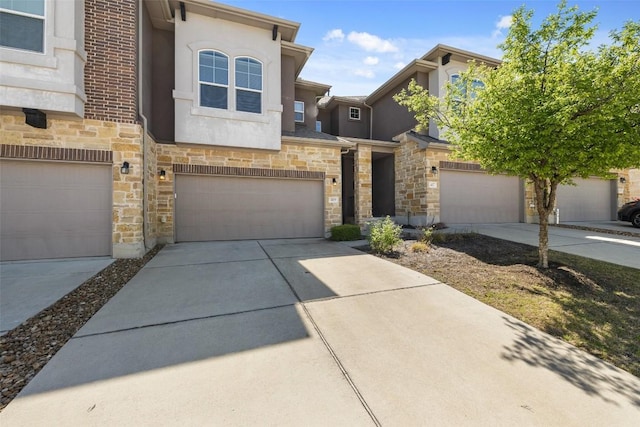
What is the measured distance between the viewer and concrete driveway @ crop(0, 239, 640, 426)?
A: 1924 mm

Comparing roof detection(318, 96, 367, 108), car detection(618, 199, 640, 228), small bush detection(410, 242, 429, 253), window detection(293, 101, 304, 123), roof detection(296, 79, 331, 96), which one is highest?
roof detection(318, 96, 367, 108)

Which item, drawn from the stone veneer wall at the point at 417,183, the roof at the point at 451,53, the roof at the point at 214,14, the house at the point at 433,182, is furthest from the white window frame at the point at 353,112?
the roof at the point at 214,14

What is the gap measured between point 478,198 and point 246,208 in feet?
32.8

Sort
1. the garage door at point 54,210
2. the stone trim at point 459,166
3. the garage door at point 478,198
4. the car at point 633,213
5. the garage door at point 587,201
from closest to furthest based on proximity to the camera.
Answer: the garage door at point 54,210 < the stone trim at point 459,166 < the garage door at point 478,198 < the car at point 633,213 < the garage door at point 587,201

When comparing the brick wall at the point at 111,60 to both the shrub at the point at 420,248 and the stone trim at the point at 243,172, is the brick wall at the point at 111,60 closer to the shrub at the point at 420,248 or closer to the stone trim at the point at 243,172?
the stone trim at the point at 243,172

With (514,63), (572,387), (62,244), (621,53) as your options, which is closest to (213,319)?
(572,387)

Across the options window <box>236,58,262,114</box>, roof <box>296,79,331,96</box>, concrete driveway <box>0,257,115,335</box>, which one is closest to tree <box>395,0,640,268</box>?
Answer: window <box>236,58,262,114</box>

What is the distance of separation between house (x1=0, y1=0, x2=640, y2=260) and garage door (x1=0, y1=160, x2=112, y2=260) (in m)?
0.03

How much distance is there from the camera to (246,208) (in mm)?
9172

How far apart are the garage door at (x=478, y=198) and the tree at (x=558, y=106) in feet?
18.7

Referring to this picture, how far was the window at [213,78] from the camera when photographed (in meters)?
8.24

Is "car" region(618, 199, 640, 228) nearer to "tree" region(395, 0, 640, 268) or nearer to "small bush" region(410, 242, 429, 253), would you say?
"tree" region(395, 0, 640, 268)

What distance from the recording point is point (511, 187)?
12266 mm

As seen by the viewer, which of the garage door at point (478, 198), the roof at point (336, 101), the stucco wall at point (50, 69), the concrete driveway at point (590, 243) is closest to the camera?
the stucco wall at point (50, 69)
